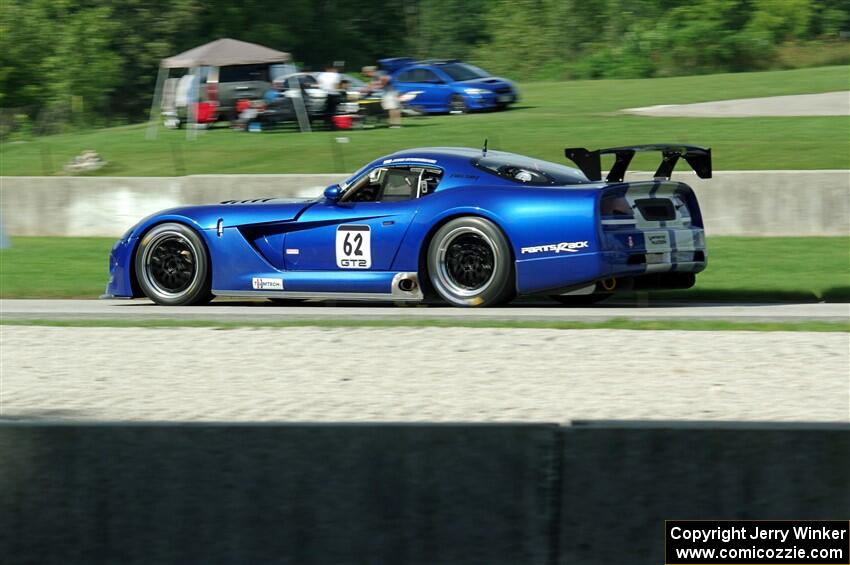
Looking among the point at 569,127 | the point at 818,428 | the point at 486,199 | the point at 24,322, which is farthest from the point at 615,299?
the point at 569,127

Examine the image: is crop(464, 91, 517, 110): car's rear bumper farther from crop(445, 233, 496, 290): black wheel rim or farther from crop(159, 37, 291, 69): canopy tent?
crop(445, 233, 496, 290): black wheel rim

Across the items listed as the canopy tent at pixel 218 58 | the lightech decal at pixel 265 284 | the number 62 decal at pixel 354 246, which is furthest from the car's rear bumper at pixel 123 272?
the canopy tent at pixel 218 58

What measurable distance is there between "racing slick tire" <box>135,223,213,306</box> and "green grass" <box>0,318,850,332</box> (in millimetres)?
758

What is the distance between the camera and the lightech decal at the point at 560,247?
31.4ft

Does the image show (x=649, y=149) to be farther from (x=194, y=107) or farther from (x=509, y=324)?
(x=194, y=107)

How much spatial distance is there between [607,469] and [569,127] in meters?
19.9

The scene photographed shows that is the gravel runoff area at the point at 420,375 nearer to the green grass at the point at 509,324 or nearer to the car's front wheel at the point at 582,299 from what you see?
the green grass at the point at 509,324

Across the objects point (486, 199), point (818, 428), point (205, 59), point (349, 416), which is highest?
point (205, 59)

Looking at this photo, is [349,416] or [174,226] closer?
[349,416]

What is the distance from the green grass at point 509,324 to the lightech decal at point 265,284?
1.57 feet

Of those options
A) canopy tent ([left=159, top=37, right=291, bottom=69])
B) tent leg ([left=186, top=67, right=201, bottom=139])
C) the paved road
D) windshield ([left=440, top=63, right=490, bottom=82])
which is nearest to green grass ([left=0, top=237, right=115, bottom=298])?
the paved road

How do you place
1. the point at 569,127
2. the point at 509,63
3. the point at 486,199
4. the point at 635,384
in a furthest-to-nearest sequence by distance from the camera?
the point at 509,63, the point at 569,127, the point at 486,199, the point at 635,384

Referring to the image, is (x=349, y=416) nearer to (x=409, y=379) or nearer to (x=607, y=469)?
(x=409, y=379)

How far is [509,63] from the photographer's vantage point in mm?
58094
